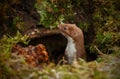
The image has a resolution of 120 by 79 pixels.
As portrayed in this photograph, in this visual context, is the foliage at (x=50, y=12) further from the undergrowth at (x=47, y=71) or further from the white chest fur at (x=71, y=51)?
the undergrowth at (x=47, y=71)

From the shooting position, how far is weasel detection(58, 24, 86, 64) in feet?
13.5

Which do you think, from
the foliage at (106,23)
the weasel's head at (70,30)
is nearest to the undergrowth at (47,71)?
the weasel's head at (70,30)

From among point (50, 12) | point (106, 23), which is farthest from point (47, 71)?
point (106, 23)

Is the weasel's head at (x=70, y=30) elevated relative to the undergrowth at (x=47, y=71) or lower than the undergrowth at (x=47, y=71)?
lower

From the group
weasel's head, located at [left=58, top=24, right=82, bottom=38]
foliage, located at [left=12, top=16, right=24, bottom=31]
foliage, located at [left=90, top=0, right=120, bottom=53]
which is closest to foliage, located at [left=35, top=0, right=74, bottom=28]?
foliage, located at [left=12, top=16, right=24, bottom=31]

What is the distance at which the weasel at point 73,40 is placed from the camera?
4.13 meters

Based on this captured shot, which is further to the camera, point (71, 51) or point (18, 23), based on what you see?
point (18, 23)

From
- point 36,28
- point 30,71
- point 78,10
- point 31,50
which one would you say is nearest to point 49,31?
point 36,28

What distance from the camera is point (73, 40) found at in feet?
13.8

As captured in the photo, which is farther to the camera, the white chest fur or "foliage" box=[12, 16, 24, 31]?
"foliage" box=[12, 16, 24, 31]

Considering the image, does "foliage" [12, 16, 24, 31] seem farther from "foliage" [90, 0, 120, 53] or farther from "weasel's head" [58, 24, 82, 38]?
"foliage" [90, 0, 120, 53]

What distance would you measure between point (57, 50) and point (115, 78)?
3408 mm

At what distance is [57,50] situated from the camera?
5.03m

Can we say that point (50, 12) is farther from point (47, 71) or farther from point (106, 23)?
point (47, 71)
